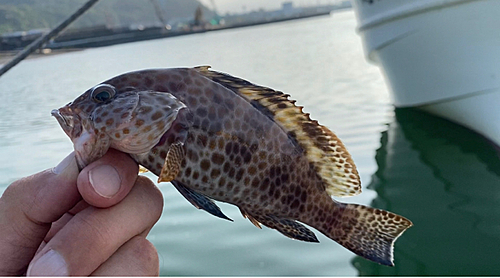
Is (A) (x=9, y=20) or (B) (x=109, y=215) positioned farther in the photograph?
(A) (x=9, y=20)

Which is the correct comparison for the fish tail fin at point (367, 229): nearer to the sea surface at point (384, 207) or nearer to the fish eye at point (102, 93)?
the fish eye at point (102, 93)

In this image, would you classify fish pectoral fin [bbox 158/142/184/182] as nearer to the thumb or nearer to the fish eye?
the fish eye

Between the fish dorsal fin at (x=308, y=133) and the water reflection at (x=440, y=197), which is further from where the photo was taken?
the water reflection at (x=440, y=197)

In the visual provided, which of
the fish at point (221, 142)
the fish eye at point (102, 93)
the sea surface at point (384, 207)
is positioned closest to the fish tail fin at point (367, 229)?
the fish at point (221, 142)

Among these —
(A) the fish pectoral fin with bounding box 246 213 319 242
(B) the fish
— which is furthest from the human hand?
(A) the fish pectoral fin with bounding box 246 213 319 242

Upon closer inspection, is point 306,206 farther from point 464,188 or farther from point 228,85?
point 464,188

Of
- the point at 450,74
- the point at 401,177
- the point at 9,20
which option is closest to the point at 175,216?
the point at 401,177

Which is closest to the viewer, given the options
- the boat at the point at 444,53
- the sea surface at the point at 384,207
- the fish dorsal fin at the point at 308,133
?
the fish dorsal fin at the point at 308,133
